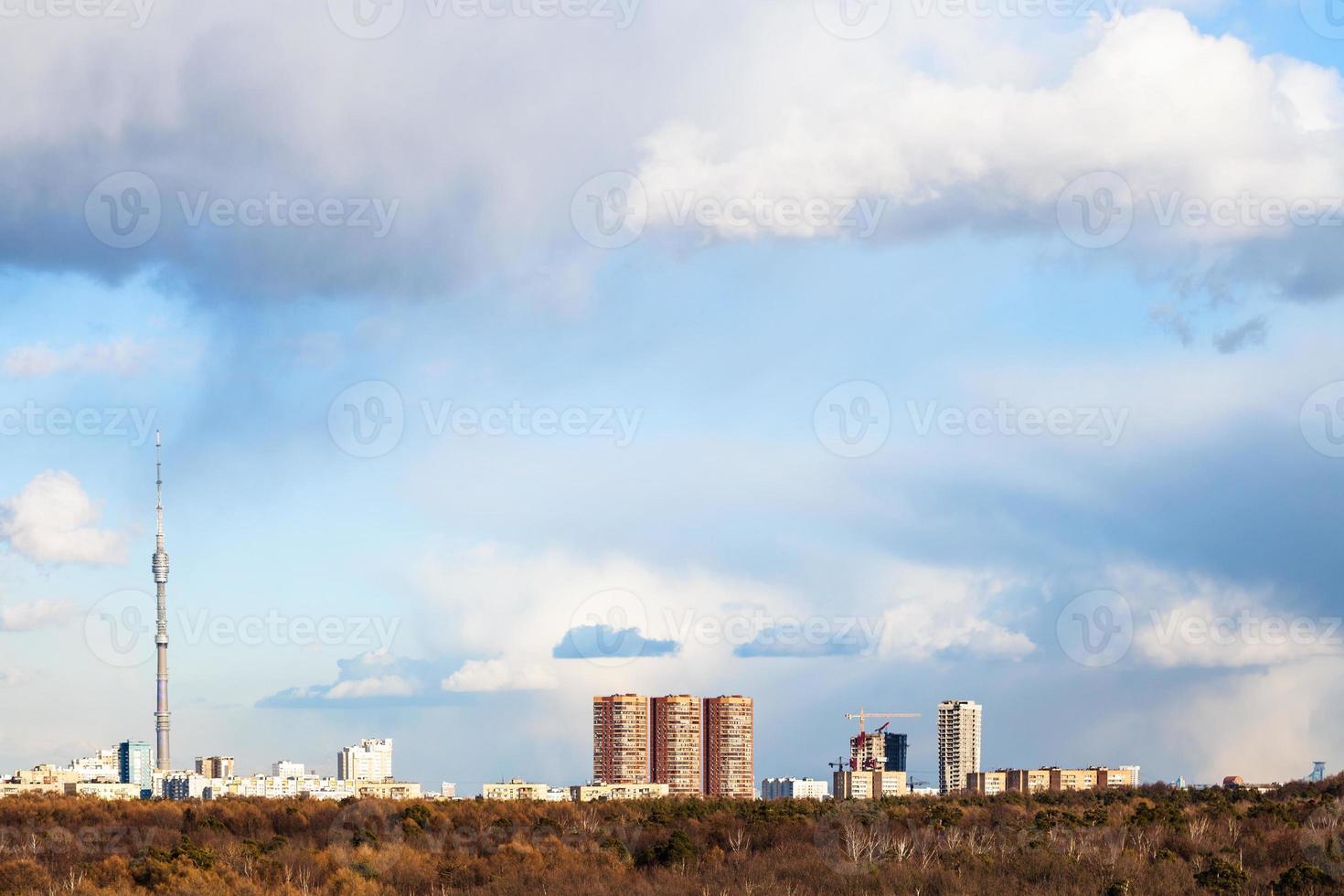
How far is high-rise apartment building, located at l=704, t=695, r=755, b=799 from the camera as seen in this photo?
509 ft

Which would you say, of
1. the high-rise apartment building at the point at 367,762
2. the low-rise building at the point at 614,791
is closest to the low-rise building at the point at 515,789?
the low-rise building at the point at 614,791

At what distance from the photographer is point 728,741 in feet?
516

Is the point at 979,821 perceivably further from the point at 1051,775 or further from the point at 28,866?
the point at 1051,775

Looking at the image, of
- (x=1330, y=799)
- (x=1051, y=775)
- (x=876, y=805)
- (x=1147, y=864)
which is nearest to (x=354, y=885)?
(x=1147, y=864)

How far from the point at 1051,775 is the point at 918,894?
3548 inches

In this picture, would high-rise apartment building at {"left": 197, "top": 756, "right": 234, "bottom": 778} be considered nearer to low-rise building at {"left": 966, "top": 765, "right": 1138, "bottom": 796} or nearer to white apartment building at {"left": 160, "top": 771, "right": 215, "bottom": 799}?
white apartment building at {"left": 160, "top": 771, "right": 215, "bottom": 799}

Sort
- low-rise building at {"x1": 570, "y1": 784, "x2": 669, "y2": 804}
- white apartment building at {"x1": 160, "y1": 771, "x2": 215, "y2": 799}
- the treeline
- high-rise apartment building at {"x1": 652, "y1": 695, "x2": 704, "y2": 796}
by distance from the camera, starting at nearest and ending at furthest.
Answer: the treeline → low-rise building at {"x1": 570, "y1": 784, "x2": 669, "y2": 804} → white apartment building at {"x1": 160, "y1": 771, "x2": 215, "y2": 799} → high-rise apartment building at {"x1": 652, "y1": 695, "x2": 704, "y2": 796}

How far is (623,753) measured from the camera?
158 m

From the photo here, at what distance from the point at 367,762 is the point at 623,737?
44.8 m

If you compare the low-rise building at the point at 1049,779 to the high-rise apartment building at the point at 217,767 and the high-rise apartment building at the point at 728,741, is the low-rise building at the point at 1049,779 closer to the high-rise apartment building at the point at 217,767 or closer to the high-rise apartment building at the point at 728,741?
the high-rise apartment building at the point at 728,741

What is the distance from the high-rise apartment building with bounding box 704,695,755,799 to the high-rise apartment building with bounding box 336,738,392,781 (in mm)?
44617

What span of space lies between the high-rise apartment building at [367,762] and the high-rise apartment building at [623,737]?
33.5 meters

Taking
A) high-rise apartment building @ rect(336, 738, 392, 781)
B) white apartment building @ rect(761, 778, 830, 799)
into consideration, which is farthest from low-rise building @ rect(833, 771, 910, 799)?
high-rise apartment building @ rect(336, 738, 392, 781)

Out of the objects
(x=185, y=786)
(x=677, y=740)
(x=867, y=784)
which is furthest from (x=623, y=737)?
(x=185, y=786)
